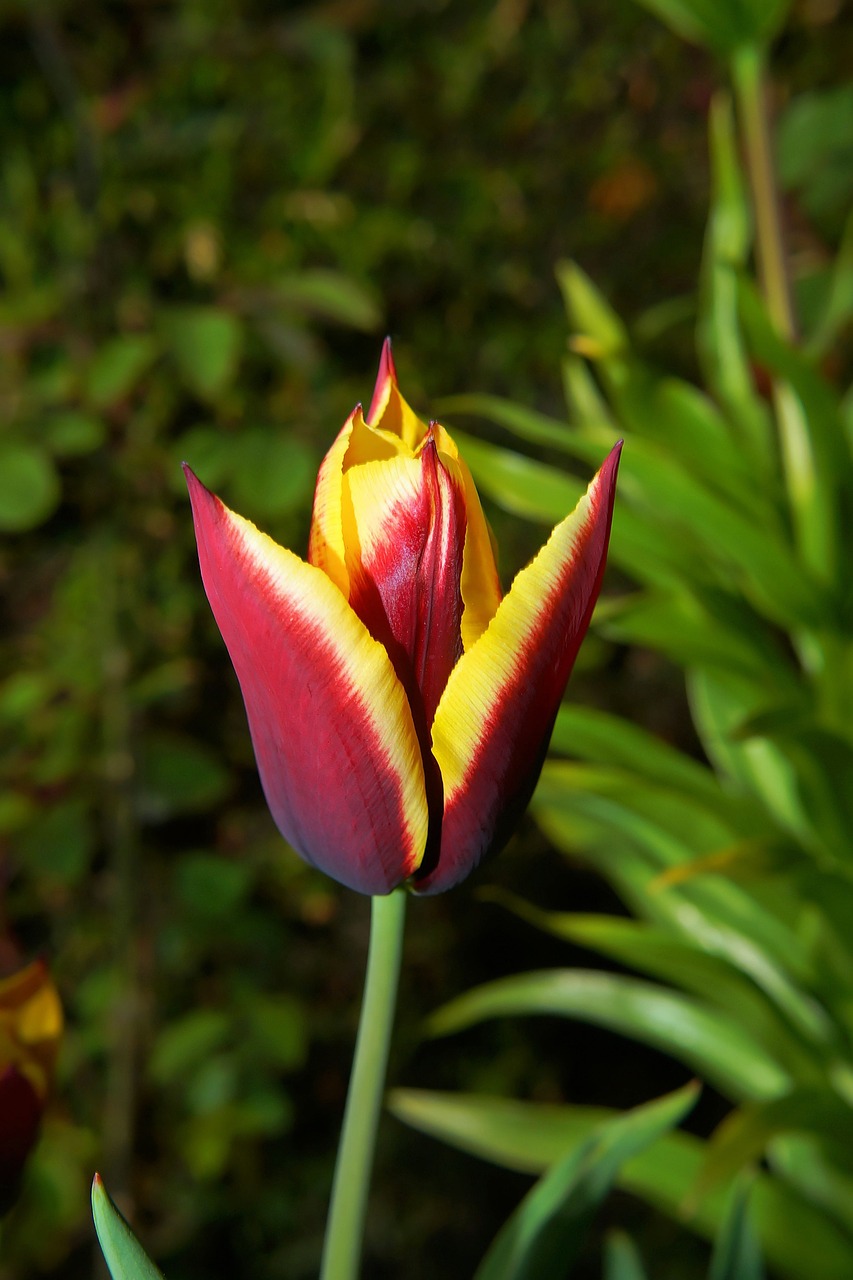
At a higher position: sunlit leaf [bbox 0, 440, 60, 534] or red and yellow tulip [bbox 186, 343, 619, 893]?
red and yellow tulip [bbox 186, 343, 619, 893]

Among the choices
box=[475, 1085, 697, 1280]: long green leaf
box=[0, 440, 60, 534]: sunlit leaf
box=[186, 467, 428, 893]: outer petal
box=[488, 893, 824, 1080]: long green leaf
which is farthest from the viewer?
box=[0, 440, 60, 534]: sunlit leaf

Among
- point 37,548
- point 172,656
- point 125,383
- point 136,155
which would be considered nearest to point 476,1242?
point 172,656

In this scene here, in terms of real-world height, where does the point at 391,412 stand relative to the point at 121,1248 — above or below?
above

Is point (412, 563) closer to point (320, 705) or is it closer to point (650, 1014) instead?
point (320, 705)

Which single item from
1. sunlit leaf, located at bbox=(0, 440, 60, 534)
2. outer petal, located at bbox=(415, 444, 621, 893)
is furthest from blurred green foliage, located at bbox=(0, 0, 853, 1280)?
outer petal, located at bbox=(415, 444, 621, 893)

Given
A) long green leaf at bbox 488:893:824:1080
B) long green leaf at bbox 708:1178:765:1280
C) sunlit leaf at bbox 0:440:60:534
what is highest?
sunlit leaf at bbox 0:440:60:534

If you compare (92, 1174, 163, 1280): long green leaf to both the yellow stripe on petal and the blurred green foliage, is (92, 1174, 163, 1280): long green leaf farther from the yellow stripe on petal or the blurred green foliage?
the blurred green foliage

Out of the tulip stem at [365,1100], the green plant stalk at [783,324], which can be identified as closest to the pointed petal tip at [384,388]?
the tulip stem at [365,1100]

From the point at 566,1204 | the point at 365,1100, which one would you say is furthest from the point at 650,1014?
the point at 365,1100
